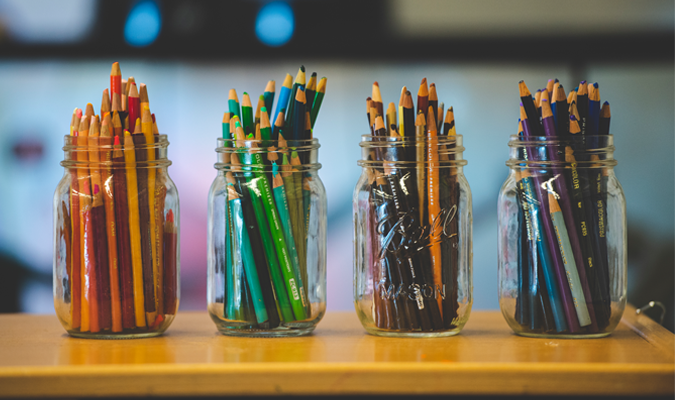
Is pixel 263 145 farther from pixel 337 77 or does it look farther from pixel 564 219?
pixel 337 77

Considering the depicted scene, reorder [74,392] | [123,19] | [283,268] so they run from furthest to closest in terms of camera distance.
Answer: [123,19] → [283,268] → [74,392]

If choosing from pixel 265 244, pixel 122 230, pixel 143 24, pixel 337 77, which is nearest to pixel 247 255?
pixel 265 244

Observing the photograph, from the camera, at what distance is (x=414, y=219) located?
65 cm

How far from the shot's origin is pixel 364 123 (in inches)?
71.0

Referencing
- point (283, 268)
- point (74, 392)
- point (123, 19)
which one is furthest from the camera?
point (123, 19)

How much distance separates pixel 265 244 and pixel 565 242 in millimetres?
292

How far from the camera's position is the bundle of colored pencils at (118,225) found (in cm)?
64

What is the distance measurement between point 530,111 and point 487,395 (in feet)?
0.95

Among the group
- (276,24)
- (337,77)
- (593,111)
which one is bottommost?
(593,111)

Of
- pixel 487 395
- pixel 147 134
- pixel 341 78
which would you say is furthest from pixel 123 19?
pixel 487 395

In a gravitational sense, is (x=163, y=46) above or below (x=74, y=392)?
above

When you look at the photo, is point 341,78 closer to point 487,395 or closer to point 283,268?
point 283,268

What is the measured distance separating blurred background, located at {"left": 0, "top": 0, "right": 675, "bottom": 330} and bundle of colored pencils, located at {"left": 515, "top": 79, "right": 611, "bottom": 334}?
3.71 feet

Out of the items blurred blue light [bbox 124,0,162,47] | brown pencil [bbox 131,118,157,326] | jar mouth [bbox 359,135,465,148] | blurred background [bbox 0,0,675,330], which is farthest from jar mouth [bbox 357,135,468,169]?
blurred blue light [bbox 124,0,162,47]
